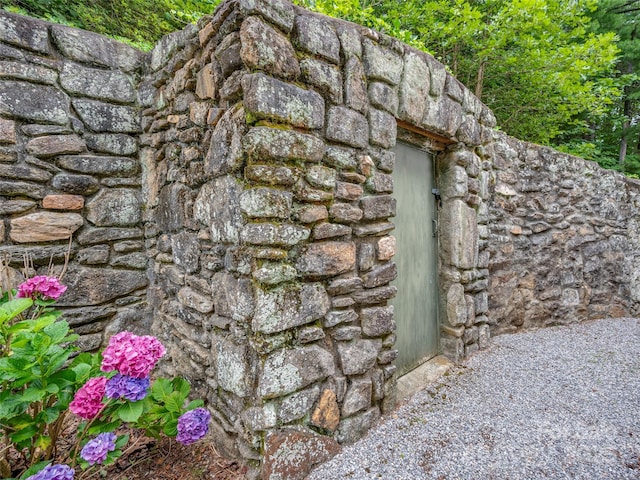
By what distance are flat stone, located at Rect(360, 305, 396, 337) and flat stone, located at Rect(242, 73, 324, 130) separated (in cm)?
98

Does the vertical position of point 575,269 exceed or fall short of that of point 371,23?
it falls short

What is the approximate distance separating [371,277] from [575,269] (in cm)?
309

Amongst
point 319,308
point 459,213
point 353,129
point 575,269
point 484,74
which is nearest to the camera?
point 319,308

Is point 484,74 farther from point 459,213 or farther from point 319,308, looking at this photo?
point 319,308

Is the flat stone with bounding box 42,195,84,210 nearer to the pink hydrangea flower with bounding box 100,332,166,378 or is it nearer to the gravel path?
the pink hydrangea flower with bounding box 100,332,166,378

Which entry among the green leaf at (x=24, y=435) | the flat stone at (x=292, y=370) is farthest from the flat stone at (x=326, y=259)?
the green leaf at (x=24, y=435)

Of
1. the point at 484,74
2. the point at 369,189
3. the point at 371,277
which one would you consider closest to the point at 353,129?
the point at 369,189

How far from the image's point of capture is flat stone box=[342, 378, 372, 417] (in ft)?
5.27

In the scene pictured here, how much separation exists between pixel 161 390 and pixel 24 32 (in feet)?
6.98

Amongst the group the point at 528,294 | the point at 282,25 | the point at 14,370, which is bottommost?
the point at 528,294

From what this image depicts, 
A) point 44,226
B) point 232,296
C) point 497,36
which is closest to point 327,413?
point 232,296

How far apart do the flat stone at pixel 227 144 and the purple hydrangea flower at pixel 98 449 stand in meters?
1.13

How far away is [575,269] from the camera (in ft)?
11.6

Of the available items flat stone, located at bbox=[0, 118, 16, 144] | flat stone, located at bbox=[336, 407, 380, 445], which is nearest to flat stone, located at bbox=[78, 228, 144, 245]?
flat stone, located at bbox=[0, 118, 16, 144]
